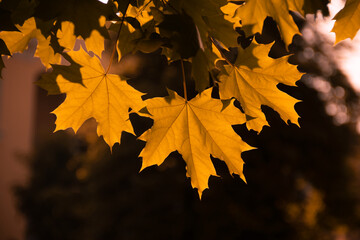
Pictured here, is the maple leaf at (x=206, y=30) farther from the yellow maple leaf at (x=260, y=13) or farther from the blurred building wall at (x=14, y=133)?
the blurred building wall at (x=14, y=133)

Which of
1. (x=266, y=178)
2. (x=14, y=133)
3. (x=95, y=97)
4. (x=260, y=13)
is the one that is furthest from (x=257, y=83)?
(x=14, y=133)

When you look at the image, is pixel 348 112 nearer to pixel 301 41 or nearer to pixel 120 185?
pixel 301 41

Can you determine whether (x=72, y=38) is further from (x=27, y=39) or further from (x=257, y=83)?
(x=257, y=83)

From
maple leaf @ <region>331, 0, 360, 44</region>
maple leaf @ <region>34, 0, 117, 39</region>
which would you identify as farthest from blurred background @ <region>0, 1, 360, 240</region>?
maple leaf @ <region>34, 0, 117, 39</region>

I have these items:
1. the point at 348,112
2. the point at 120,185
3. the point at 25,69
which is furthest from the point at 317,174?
the point at 25,69

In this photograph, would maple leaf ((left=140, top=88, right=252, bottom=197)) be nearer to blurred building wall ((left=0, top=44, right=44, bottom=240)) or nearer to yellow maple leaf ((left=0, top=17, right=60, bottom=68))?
yellow maple leaf ((left=0, top=17, right=60, bottom=68))

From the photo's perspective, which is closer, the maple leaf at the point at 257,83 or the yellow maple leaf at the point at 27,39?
the maple leaf at the point at 257,83

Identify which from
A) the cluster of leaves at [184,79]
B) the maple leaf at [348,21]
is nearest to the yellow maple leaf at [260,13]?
the cluster of leaves at [184,79]
